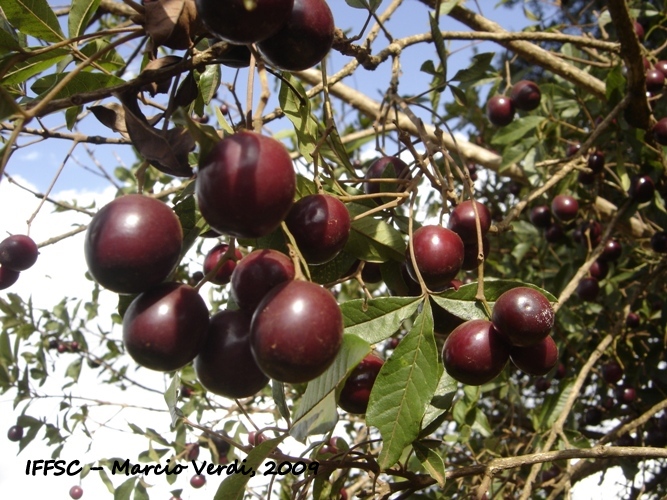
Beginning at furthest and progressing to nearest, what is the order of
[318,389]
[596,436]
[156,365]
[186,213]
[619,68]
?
[596,436] < [619,68] < [186,213] < [318,389] < [156,365]

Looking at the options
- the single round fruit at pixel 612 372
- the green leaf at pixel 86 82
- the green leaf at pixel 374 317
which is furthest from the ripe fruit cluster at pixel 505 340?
the single round fruit at pixel 612 372

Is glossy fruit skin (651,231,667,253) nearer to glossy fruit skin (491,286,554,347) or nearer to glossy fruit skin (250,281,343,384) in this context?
glossy fruit skin (491,286,554,347)

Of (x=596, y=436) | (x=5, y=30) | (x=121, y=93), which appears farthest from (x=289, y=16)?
(x=596, y=436)

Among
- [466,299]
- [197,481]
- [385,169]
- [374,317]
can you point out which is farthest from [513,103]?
[197,481]

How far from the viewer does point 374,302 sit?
1053 mm

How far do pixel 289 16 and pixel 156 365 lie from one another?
1.63 feet

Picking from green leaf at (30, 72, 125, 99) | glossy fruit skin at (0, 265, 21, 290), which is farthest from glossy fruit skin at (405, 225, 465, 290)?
glossy fruit skin at (0, 265, 21, 290)

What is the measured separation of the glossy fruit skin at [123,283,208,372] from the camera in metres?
0.74

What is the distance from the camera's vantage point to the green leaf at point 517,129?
2.49 m

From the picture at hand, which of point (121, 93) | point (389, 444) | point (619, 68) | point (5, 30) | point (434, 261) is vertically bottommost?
point (389, 444)

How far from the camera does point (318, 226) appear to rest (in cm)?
85

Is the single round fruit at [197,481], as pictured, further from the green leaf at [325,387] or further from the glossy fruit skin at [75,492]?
the green leaf at [325,387]

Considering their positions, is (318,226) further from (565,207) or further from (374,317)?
(565,207)

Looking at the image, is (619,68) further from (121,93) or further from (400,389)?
(121,93)
